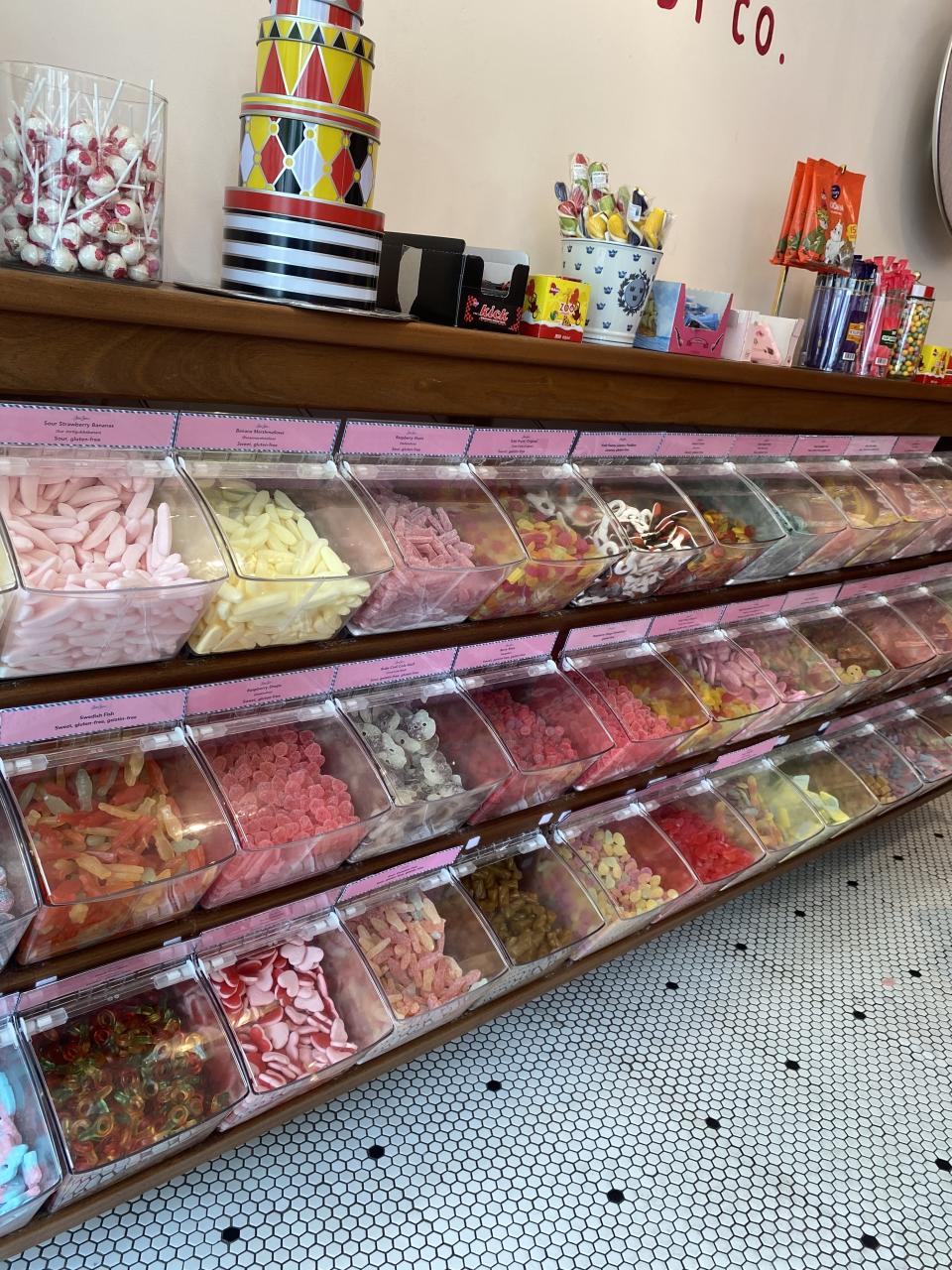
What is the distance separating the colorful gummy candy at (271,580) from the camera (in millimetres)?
1342

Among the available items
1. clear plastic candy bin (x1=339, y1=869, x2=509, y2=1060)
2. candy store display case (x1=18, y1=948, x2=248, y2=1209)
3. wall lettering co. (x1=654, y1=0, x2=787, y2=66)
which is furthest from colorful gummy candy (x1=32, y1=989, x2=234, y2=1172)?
wall lettering co. (x1=654, y1=0, x2=787, y2=66)

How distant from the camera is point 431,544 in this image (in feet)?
5.24

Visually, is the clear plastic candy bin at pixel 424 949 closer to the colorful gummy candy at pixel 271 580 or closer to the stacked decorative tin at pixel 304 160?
the colorful gummy candy at pixel 271 580

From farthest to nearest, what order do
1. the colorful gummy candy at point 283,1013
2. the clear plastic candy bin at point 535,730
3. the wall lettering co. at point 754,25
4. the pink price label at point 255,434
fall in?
the wall lettering co. at point 754,25
the clear plastic candy bin at point 535,730
the colorful gummy candy at point 283,1013
the pink price label at point 255,434

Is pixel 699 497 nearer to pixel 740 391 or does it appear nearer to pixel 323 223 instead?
pixel 740 391

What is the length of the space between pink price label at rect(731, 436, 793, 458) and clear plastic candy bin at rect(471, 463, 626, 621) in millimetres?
620

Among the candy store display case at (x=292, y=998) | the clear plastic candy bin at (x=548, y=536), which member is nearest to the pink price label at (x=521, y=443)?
the clear plastic candy bin at (x=548, y=536)

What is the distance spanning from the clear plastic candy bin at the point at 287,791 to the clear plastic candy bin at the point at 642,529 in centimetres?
62

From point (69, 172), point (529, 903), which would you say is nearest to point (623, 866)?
point (529, 903)

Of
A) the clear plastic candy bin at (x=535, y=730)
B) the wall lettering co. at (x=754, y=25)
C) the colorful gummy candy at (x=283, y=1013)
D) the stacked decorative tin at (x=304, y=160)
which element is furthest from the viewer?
the wall lettering co. at (x=754, y=25)

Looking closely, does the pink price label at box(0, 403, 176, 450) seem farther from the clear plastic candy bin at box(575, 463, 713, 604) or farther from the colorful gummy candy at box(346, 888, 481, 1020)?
the colorful gummy candy at box(346, 888, 481, 1020)

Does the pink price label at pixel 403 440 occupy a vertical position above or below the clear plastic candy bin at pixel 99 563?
above

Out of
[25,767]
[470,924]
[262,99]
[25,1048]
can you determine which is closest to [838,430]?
[470,924]

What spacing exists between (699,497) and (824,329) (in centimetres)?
67
